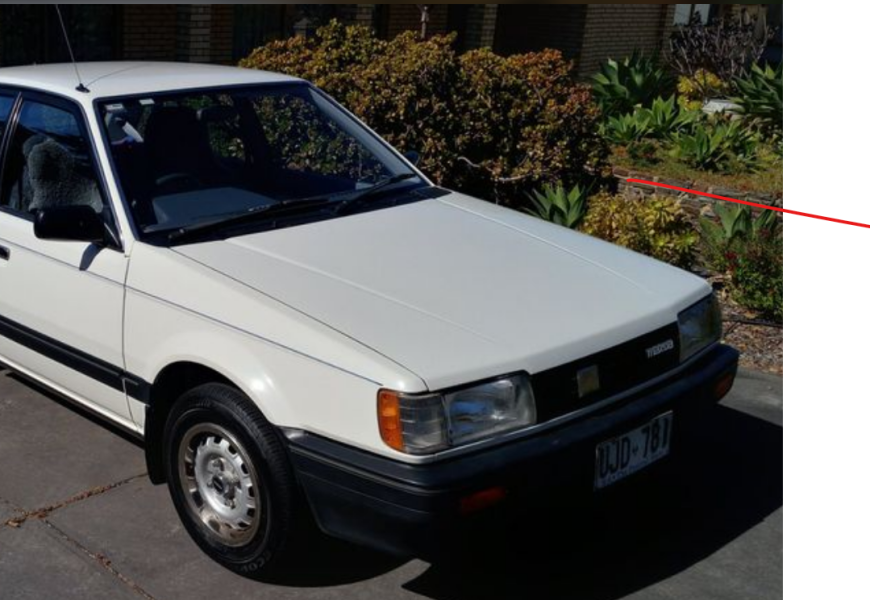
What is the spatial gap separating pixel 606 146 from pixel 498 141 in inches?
38.9

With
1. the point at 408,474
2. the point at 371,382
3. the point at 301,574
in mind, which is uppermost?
the point at 371,382

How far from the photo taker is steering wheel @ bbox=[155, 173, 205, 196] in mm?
4562

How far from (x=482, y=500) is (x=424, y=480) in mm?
217

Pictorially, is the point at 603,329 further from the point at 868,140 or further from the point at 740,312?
the point at 868,140

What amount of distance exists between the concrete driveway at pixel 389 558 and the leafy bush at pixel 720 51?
36.7 ft

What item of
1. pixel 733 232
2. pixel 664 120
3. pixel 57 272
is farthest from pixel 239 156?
pixel 664 120

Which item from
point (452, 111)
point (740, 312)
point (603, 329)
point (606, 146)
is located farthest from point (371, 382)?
point (606, 146)

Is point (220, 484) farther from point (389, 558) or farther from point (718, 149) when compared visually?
point (718, 149)

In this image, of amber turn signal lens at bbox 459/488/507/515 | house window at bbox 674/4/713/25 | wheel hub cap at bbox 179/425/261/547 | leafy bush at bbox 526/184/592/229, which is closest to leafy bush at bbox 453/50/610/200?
leafy bush at bbox 526/184/592/229

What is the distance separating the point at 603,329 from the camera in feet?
12.9

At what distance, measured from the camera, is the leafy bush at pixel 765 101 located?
11508 mm

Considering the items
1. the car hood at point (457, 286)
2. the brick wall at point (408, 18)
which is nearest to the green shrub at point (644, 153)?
the brick wall at point (408, 18)

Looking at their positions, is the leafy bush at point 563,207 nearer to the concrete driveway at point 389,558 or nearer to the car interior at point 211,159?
the car interior at point 211,159

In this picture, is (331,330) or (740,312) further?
(740,312)
